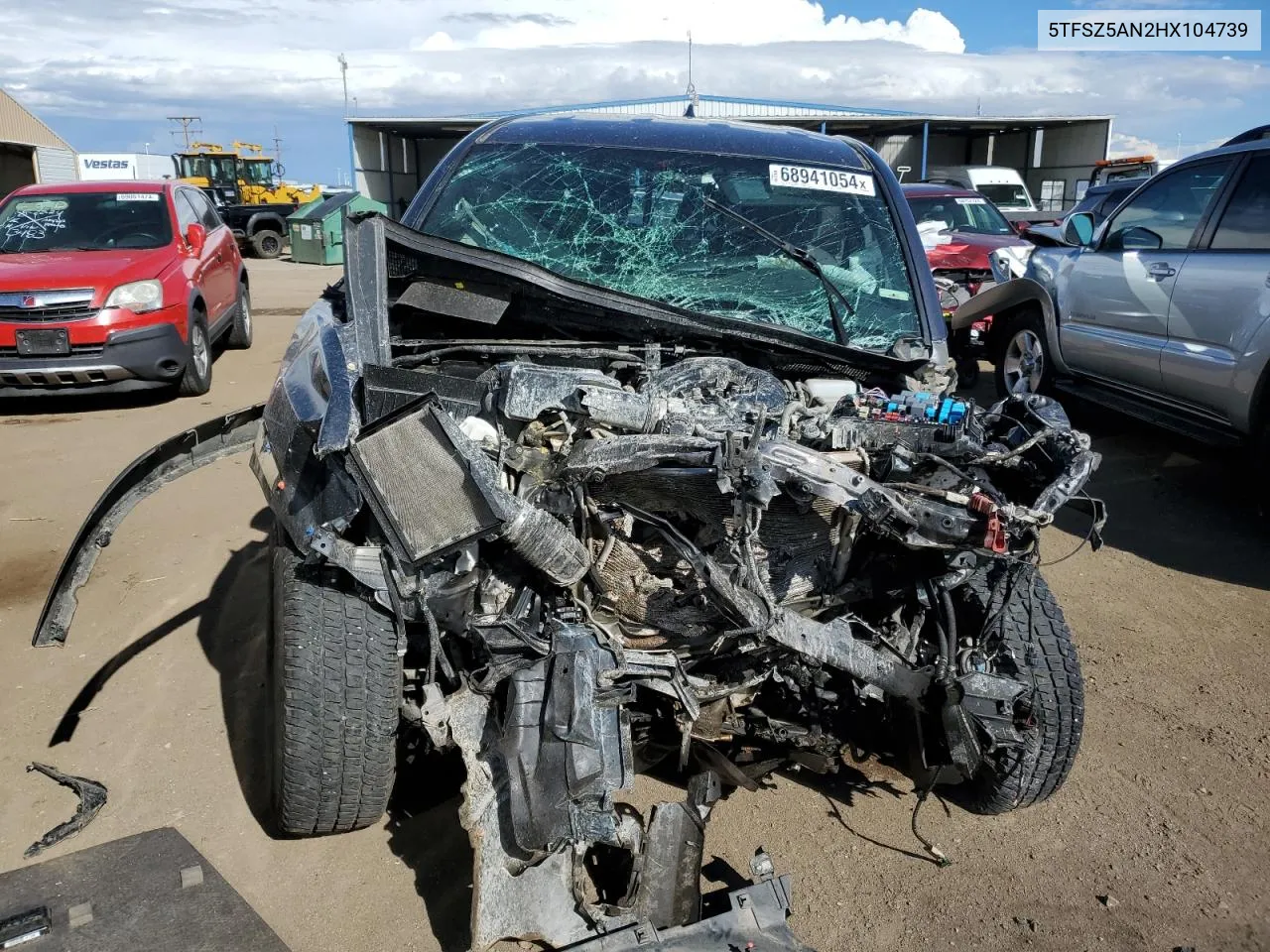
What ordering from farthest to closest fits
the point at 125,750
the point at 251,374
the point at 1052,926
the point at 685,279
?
the point at 251,374
the point at 685,279
the point at 125,750
the point at 1052,926

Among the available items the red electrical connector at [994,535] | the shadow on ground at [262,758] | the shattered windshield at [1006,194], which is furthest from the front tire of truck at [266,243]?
the red electrical connector at [994,535]

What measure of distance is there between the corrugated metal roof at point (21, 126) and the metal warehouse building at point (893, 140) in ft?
36.1

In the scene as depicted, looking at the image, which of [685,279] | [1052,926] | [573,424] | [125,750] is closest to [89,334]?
[125,750]

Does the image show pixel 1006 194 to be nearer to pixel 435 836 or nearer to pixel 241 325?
pixel 241 325

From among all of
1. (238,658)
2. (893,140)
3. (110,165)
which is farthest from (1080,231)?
(110,165)

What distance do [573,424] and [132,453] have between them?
477cm

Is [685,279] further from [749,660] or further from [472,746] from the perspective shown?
[472,746]

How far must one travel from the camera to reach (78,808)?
2.79 meters

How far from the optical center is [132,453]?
620cm

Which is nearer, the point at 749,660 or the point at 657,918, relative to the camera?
the point at 657,918

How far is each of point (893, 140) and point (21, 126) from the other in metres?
28.3

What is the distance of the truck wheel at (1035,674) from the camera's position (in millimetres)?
2613

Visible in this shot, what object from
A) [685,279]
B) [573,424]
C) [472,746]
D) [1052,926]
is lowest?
[1052,926]

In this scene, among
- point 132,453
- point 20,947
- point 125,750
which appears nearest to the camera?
point 20,947
